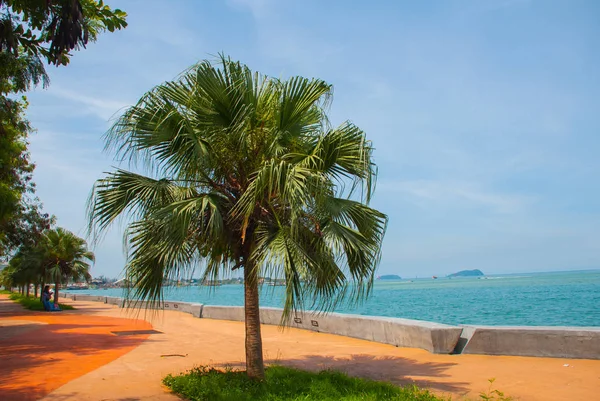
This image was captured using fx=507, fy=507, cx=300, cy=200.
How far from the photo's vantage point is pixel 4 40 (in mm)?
5203

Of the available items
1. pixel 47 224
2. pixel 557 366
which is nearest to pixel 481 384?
pixel 557 366

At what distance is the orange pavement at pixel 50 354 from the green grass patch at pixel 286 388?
6.34ft

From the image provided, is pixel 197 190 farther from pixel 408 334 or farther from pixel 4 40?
pixel 408 334

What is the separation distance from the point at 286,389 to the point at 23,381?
163 inches

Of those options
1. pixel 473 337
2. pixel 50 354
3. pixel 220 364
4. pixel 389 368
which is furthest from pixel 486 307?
pixel 50 354

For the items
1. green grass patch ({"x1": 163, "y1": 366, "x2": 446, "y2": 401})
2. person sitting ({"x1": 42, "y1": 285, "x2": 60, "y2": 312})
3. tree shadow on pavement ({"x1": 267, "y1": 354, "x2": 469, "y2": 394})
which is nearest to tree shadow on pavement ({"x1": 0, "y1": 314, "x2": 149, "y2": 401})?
green grass patch ({"x1": 163, "y1": 366, "x2": 446, "y2": 401})

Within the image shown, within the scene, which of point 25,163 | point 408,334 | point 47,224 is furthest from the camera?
point 47,224

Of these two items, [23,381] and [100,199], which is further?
[23,381]

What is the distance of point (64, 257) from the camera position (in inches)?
1334

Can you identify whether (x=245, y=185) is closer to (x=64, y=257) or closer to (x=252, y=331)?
(x=252, y=331)

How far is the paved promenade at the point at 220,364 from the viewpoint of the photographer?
7.00 meters

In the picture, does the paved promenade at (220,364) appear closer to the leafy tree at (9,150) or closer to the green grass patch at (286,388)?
the green grass patch at (286,388)

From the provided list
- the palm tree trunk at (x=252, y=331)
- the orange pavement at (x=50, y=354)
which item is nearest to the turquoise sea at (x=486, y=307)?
the palm tree trunk at (x=252, y=331)

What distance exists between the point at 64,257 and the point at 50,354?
2556 cm
